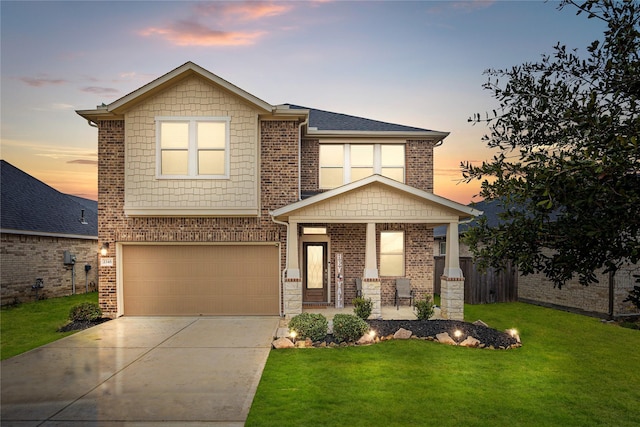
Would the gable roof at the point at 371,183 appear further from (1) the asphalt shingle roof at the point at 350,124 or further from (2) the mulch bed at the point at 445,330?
(1) the asphalt shingle roof at the point at 350,124

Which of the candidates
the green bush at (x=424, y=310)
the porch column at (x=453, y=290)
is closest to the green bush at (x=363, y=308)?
the green bush at (x=424, y=310)

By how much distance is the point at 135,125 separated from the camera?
42.7 feet

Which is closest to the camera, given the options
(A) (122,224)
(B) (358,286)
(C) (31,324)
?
(C) (31,324)

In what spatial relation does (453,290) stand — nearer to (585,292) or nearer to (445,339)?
(445,339)

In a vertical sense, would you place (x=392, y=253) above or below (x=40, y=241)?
below

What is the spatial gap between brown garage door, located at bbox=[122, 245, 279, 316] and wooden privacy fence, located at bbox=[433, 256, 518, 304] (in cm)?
851

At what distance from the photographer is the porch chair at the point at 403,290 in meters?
14.7

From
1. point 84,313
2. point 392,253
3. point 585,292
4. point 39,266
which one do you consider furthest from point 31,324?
point 585,292

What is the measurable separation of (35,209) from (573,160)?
2204cm

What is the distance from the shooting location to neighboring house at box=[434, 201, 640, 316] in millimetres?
13492

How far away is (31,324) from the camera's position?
12.9 meters

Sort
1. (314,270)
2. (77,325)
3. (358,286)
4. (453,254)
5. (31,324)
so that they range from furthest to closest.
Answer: (314,270)
(358,286)
(31,324)
(453,254)
(77,325)

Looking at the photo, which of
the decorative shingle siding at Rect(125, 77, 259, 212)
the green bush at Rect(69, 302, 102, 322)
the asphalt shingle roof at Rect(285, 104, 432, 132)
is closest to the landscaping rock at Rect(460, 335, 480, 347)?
the decorative shingle siding at Rect(125, 77, 259, 212)

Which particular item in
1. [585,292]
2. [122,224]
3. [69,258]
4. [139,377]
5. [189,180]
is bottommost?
[139,377]
